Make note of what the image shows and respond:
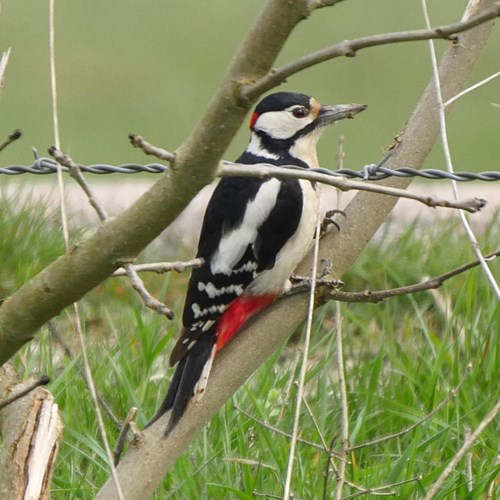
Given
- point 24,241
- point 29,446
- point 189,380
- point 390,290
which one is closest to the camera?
point 29,446

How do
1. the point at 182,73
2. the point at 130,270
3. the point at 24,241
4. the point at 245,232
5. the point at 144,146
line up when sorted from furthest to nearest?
1. the point at 182,73
2. the point at 24,241
3. the point at 245,232
4. the point at 130,270
5. the point at 144,146

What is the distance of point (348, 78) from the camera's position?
14.8 metres

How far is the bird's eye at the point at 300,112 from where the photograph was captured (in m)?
Result: 3.68

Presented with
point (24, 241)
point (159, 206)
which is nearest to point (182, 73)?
point (24, 241)

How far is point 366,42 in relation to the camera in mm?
1713

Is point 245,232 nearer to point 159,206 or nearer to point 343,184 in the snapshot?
point 159,206

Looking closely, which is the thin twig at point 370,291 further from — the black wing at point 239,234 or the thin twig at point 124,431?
the thin twig at point 124,431

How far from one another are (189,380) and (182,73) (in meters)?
13.0

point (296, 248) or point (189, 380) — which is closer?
point (189, 380)

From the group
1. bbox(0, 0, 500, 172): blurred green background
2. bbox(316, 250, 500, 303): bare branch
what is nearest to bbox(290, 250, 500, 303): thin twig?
bbox(316, 250, 500, 303): bare branch

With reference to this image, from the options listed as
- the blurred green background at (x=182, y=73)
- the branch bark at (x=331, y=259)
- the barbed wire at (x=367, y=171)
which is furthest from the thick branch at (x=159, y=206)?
the blurred green background at (x=182, y=73)

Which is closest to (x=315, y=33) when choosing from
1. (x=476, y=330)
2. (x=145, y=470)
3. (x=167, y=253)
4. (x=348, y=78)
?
(x=348, y=78)

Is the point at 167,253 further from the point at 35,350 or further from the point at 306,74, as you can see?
the point at 306,74

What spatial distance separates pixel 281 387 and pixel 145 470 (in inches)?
40.3
